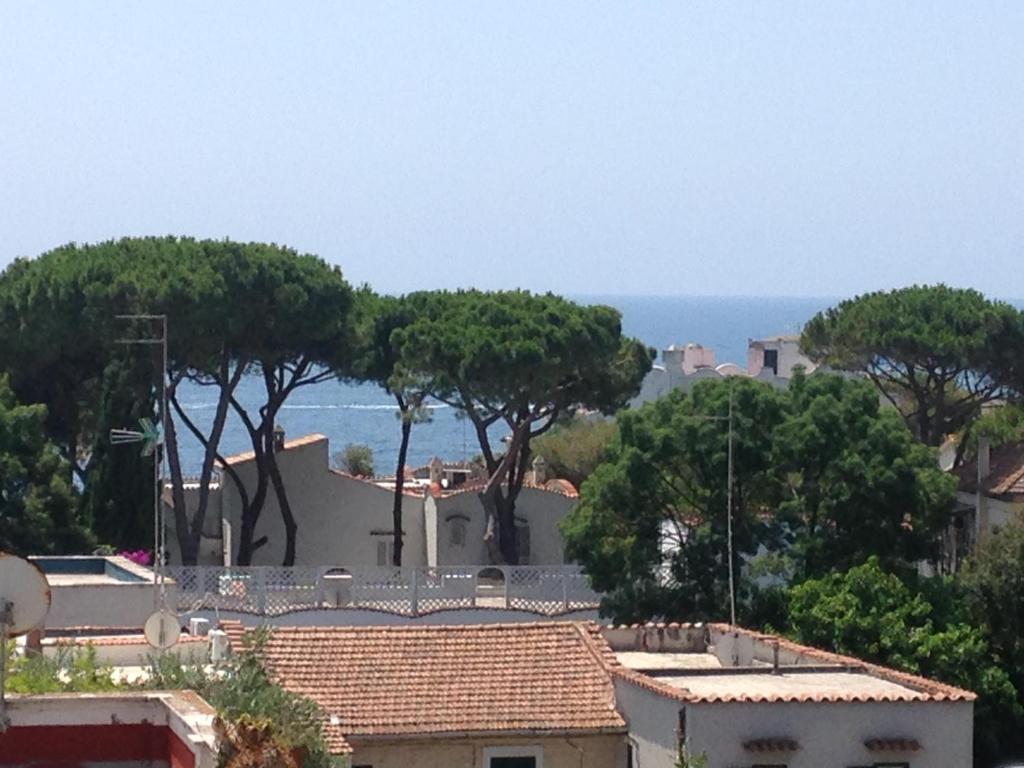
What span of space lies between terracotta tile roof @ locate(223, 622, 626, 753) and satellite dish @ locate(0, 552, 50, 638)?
30.6 feet

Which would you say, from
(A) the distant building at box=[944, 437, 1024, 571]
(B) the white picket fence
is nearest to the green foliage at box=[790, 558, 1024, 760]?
(B) the white picket fence

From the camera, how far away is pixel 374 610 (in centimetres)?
3584

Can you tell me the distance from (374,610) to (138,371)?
29.2ft

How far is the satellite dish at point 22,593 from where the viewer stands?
35.9 feet

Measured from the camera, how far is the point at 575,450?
56312 millimetres

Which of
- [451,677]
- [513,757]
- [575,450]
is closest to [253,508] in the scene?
[575,450]

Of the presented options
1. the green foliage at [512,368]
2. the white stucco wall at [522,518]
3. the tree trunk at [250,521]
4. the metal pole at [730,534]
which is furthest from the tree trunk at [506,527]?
the metal pole at [730,534]

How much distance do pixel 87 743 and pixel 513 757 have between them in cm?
1095

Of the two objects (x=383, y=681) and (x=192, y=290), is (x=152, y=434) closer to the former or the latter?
(x=383, y=681)

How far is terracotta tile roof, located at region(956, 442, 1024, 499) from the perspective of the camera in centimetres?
3800

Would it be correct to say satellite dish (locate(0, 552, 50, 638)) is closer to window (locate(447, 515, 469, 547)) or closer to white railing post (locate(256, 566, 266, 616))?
white railing post (locate(256, 566, 266, 616))

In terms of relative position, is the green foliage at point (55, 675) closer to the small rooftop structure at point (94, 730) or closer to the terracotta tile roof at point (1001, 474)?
the small rooftop structure at point (94, 730)

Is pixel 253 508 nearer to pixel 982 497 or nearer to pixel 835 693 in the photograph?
pixel 982 497

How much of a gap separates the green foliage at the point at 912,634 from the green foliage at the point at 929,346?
46.3 ft
